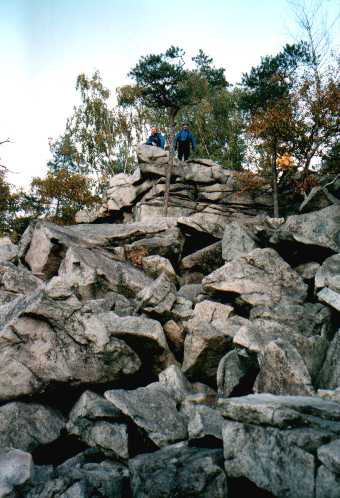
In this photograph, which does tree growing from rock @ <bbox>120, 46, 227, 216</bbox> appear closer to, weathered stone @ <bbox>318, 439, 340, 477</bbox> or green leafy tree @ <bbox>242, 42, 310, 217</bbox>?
green leafy tree @ <bbox>242, 42, 310, 217</bbox>

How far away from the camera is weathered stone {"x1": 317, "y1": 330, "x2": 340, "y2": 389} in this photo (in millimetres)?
10328

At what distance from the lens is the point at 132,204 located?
35969 millimetres

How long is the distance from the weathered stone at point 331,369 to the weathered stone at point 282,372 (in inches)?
37.6

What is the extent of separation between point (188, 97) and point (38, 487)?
32968 millimetres

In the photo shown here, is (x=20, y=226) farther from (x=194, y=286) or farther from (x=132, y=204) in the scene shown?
(x=194, y=286)

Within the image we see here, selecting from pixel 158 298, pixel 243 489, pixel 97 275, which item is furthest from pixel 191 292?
pixel 243 489

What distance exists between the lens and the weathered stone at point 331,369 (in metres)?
10.3

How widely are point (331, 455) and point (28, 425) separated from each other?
722 centimetres

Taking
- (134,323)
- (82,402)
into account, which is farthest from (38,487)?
(134,323)

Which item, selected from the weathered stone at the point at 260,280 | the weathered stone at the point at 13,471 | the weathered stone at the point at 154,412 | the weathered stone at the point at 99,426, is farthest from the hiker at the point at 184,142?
the weathered stone at the point at 13,471

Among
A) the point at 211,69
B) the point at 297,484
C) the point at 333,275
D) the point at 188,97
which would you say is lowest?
the point at 297,484

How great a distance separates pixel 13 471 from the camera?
763cm

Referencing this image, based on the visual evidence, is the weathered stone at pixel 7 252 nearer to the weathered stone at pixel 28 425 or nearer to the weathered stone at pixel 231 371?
the weathered stone at pixel 28 425

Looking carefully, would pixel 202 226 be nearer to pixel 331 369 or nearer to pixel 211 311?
pixel 211 311
